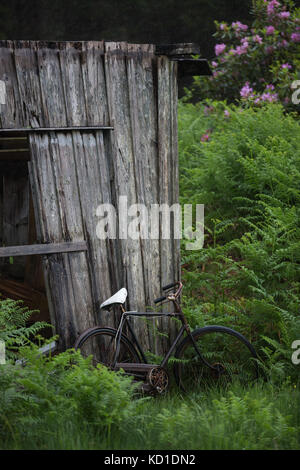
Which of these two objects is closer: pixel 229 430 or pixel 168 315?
pixel 229 430

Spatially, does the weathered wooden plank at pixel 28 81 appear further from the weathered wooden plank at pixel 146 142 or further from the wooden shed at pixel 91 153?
the weathered wooden plank at pixel 146 142

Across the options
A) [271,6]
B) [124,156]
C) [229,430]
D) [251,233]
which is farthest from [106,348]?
[271,6]

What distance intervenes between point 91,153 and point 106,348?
6.32 ft

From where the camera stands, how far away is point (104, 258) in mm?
5117

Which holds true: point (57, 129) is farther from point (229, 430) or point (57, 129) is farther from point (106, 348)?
→ point (229, 430)

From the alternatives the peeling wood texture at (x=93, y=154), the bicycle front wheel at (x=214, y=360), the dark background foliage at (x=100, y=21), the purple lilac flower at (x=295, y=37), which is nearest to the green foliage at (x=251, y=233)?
the bicycle front wheel at (x=214, y=360)

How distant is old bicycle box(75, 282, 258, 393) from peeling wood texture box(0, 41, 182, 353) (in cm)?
25

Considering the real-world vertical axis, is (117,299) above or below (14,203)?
below

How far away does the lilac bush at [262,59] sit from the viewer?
30.7ft

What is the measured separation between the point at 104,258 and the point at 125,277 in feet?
0.98

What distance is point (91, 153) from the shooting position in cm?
500

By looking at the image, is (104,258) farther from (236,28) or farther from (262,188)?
(236,28)

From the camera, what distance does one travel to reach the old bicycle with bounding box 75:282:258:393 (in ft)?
15.9

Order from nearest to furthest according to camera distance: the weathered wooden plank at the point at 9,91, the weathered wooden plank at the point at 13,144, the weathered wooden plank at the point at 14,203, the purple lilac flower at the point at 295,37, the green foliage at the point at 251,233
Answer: the weathered wooden plank at the point at 9,91 < the green foliage at the point at 251,233 < the weathered wooden plank at the point at 13,144 < the weathered wooden plank at the point at 14,203 < the purple lilac flower at the point at 295,37
